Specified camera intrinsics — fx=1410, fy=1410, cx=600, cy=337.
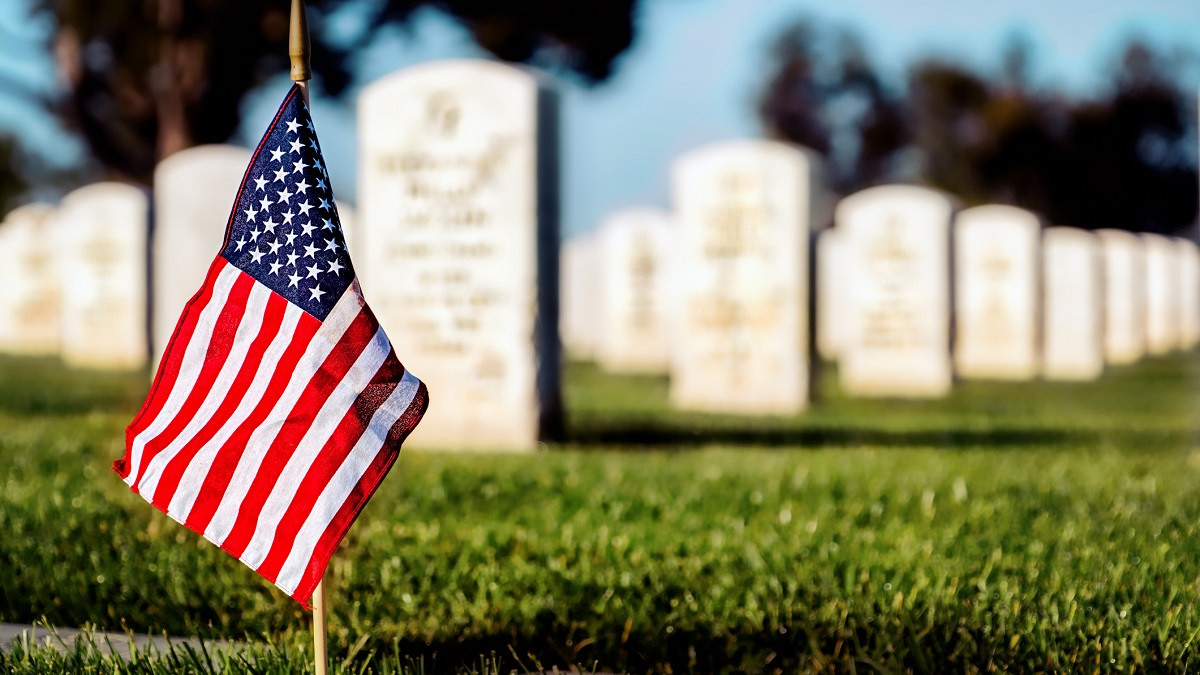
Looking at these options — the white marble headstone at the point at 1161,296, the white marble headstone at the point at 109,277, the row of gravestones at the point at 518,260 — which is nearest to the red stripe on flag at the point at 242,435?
the row of gravestones at the point at 518,260

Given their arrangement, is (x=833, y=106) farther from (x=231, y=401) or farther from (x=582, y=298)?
(x=231, y=401)

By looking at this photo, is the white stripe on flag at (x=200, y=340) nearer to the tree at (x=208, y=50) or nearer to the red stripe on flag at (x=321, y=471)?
the red stripe on flag at (x=321, y=471)

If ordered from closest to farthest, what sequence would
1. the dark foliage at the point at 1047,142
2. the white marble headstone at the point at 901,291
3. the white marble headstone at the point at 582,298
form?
the white marble headstone at the point at 901,291
the white marble headstone at the point at 582,298
the dark foliage at the point at 1047,142

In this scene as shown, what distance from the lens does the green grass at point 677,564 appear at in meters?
3.68

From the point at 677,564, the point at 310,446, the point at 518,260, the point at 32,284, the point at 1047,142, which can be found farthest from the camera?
the point at 1047,142

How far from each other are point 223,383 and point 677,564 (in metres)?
2.02

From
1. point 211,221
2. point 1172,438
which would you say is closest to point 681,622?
point 211,221

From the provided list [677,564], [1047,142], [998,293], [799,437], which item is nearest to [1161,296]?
[998,293]

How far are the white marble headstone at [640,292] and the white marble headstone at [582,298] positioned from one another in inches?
161

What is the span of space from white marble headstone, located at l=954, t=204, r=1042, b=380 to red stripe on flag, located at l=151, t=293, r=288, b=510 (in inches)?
639

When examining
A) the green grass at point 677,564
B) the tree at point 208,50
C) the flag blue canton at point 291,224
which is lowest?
the green grass at point 677,564

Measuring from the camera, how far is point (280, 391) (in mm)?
3049

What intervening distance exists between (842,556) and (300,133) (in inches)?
98.9

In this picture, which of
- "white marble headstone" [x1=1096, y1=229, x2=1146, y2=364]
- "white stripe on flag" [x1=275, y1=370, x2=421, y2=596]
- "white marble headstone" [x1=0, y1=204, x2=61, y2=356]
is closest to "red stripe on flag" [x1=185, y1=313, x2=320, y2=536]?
"white stripe on flag" [x1=275, y1=370, x2=421, y2=596]
